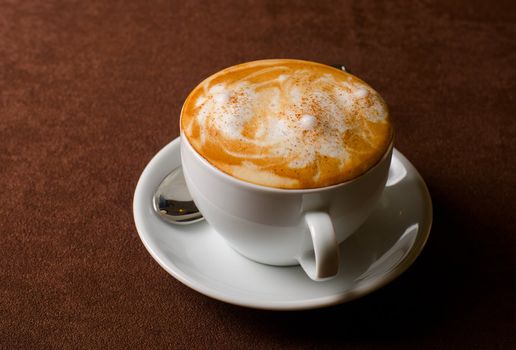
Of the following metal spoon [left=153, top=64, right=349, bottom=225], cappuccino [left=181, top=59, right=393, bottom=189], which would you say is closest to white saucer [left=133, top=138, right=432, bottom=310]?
metal spoon [left=153, top=64, right=349, bottom=225]

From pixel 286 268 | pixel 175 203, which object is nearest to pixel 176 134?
pixel 175 203

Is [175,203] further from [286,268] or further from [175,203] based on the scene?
[286,268]

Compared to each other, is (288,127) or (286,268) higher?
(288,127)

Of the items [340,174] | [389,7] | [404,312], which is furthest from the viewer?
[389,7]

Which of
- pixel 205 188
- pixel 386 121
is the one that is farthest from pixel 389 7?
pixel 205 188

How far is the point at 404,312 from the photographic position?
2.00 ft

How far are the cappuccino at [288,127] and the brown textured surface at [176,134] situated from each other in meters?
0.18

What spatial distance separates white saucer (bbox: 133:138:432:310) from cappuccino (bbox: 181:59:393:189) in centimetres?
13

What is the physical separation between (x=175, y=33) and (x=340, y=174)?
686mm

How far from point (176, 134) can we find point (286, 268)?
0.35 metres

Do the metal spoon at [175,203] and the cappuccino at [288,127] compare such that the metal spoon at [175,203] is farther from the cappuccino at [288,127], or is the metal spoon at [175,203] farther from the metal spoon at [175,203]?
the cappuccino at [288,127]

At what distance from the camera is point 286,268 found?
2.01ft

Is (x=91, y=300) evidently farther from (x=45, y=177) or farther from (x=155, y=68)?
(x=155, y=68)

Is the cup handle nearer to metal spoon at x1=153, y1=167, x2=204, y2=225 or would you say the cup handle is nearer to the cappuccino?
the cappuccino
